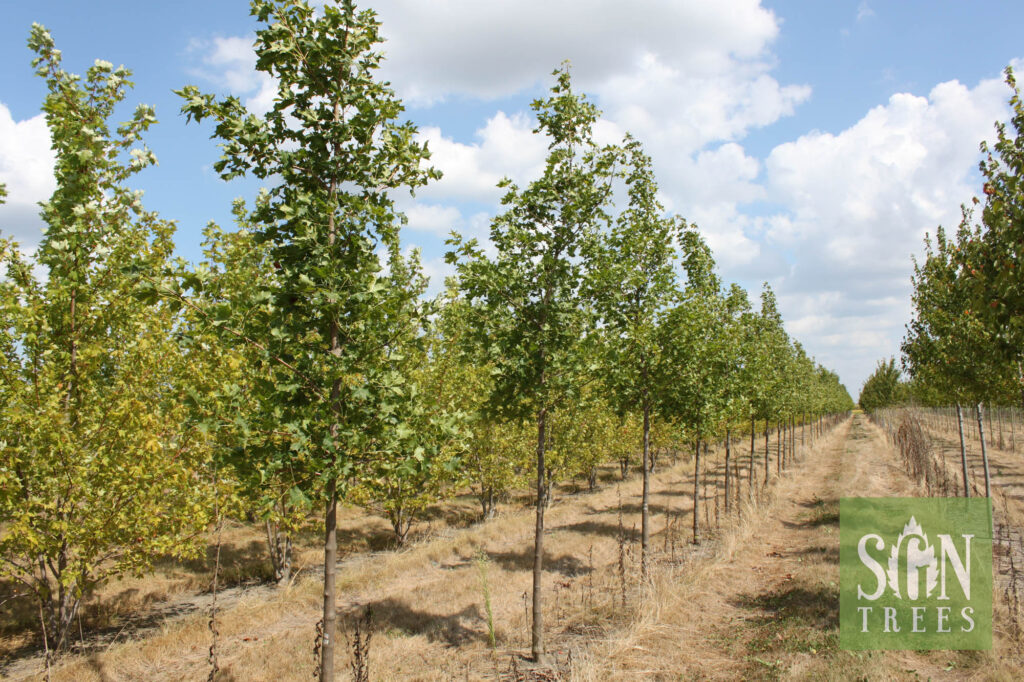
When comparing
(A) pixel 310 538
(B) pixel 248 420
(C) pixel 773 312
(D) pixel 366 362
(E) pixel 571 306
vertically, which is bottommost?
(A) pixel 310 538

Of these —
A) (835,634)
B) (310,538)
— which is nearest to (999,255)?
(835,634)

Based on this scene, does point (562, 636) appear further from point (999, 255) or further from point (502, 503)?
point (502, 503)

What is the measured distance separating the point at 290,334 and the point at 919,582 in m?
11.8

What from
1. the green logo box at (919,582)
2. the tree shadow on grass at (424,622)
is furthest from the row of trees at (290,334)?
the green logo box at (919,582)

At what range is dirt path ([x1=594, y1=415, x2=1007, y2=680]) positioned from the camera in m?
7.48

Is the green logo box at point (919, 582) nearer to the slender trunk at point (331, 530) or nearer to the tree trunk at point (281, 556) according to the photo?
the slender trunk at point (331, 530)

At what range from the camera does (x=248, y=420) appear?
18.0ft

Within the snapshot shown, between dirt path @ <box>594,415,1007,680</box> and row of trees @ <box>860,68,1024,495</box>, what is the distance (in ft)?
14.5

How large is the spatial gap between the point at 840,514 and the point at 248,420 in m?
18.5

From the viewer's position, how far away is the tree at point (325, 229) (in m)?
5.53

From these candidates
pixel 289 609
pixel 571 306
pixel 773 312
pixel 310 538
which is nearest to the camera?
pixel 571 306

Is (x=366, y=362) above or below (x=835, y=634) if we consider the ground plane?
above

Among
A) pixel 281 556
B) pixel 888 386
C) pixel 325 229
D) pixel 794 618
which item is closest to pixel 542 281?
pixel 325 229

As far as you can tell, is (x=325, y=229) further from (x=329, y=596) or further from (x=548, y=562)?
(x=548, y=562)
